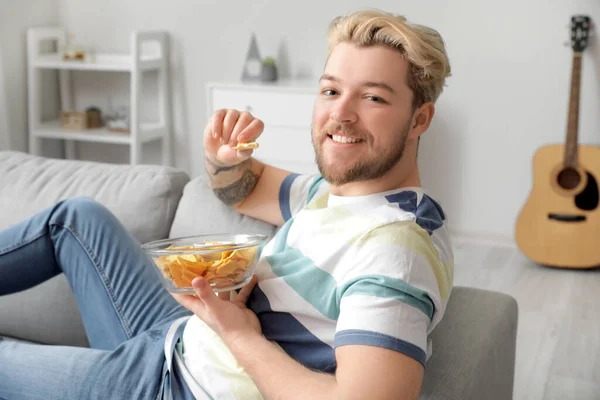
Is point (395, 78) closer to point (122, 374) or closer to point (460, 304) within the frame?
point (460, 304)

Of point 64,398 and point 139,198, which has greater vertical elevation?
point 139,198

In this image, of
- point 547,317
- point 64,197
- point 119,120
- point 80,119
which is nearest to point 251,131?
point 64,197

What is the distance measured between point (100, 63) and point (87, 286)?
2.96 meters

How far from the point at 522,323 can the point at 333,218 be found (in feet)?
5.49

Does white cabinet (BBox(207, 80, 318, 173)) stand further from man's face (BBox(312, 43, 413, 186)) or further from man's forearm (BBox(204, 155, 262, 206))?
man's face (BBox(312, 43, 413, 186))

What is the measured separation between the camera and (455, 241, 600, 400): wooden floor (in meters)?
2.39

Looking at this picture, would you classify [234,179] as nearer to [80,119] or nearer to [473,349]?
[473,349]

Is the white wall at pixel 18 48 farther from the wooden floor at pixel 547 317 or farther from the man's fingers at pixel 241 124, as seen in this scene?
the man's fingers at pixel 241 124

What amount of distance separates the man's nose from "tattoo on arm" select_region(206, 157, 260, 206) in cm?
42

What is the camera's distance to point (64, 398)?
142 centimetres

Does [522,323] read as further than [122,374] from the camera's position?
Yes

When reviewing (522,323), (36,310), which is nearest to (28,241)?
(36,310)

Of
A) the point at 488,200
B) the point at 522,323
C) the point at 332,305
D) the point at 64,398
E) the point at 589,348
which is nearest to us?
the point at 332,305

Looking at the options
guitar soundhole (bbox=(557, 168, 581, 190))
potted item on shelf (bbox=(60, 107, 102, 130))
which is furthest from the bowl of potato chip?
potted item on shelf (bbox=(60, 107, 102, 130))
